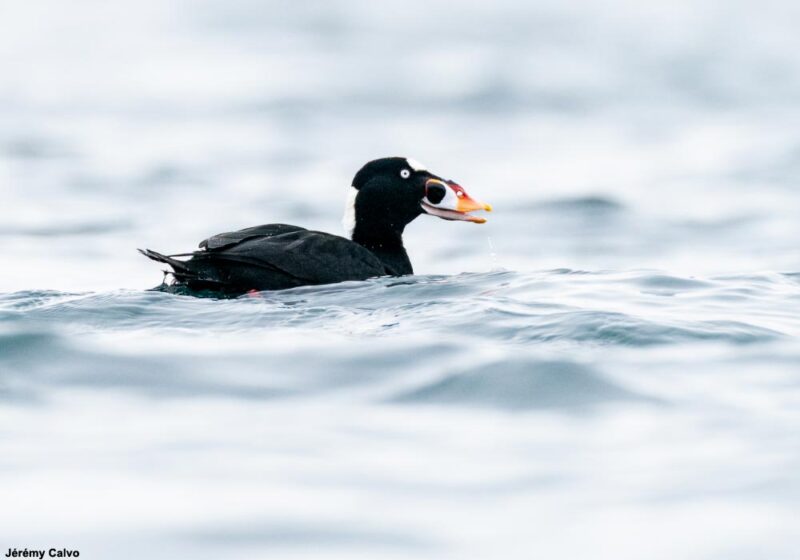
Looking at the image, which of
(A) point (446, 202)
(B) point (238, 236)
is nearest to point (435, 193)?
(A) point (446, 202)

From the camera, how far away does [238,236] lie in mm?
Result: 6766

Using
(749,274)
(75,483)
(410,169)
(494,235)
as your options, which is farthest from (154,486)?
(494,235)

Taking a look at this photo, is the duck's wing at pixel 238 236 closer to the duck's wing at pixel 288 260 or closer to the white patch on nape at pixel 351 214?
the duck's wing at pixel 288 260

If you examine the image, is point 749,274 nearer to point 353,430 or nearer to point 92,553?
point 353,430

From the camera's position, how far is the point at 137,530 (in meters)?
3.54

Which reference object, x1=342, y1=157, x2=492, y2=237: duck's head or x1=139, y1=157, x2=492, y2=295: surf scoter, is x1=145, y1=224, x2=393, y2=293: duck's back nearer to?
x1=139, y1=157, x2=492, y2=295: surf scoter

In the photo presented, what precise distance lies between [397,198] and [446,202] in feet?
0.98

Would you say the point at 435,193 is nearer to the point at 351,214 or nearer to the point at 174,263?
the point at 351,214

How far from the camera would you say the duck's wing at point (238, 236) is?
6594mm

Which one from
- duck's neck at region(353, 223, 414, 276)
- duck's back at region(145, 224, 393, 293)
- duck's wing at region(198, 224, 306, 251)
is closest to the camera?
duck's back at region(145, 224, 393, 293)

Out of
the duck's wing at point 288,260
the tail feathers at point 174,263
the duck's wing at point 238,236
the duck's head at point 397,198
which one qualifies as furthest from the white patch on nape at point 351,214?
the tail feathers at point 174,263

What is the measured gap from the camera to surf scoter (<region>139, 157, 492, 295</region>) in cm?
648

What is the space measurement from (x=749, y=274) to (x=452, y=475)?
4.14 meters

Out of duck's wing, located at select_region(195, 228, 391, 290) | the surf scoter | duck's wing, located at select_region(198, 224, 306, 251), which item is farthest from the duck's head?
duck's wing, located at select_region(195, 228, 391, 290)
